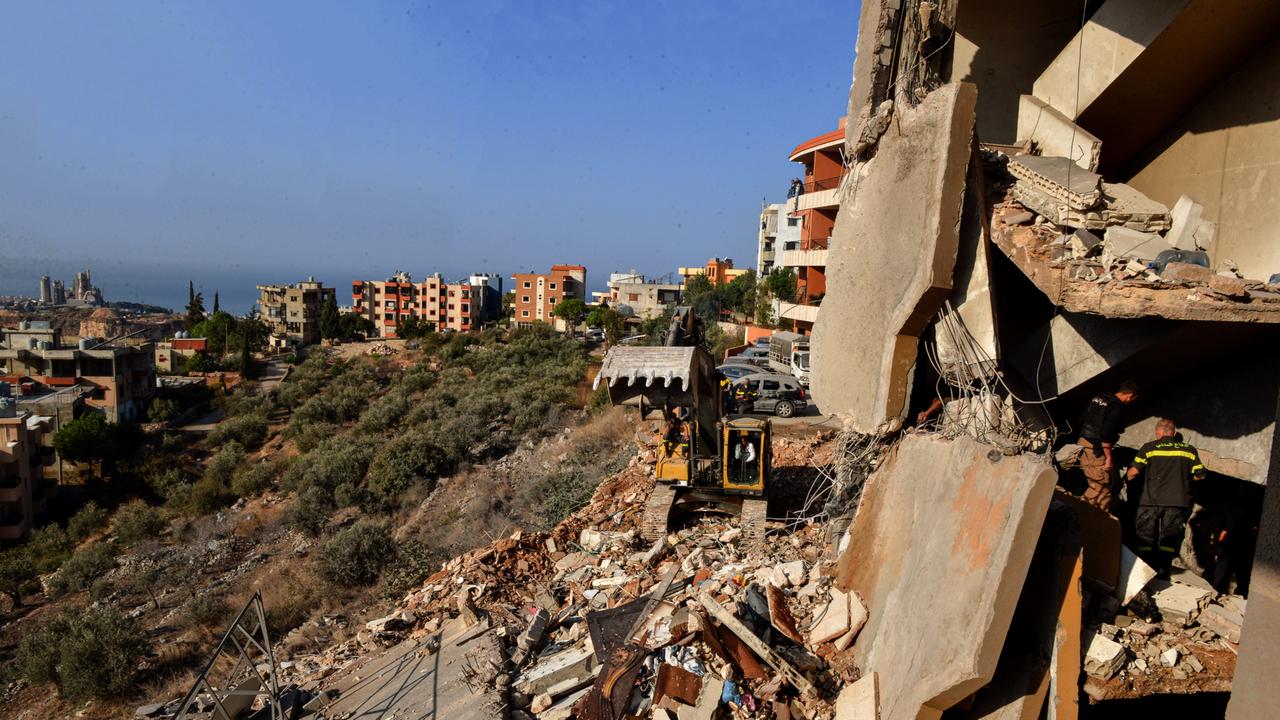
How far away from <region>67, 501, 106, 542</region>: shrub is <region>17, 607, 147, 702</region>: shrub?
1392cm

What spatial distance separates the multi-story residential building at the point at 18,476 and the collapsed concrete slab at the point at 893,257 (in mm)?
32249

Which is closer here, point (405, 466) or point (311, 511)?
point (311, 511)

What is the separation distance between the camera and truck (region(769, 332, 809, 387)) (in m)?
22.5

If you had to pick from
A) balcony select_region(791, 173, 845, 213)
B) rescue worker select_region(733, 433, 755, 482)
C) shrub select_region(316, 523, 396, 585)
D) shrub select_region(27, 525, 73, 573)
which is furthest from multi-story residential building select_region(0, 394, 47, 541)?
balcony select_region(791, 173, 845, 213)

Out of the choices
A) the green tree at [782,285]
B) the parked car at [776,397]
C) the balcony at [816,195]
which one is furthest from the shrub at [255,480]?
the green tree at [782,285]

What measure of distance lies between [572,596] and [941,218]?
18.1 feet

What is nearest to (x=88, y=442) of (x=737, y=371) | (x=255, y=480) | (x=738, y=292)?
(x=255, y=480)

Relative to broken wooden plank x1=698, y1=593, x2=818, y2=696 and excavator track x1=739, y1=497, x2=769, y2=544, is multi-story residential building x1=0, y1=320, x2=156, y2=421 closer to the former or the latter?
excavator track x1=739, y1=497, x2=769, y2=544

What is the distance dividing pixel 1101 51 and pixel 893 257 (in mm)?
2808

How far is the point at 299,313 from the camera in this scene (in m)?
72.8

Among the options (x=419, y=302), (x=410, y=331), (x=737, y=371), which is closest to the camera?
(x=737, y=371)

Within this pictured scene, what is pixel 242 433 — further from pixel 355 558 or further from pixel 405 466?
pixel 355 558

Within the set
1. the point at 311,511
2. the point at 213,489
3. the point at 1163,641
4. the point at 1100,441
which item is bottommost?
the point at 213,489

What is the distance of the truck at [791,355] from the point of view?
73.8 ft
